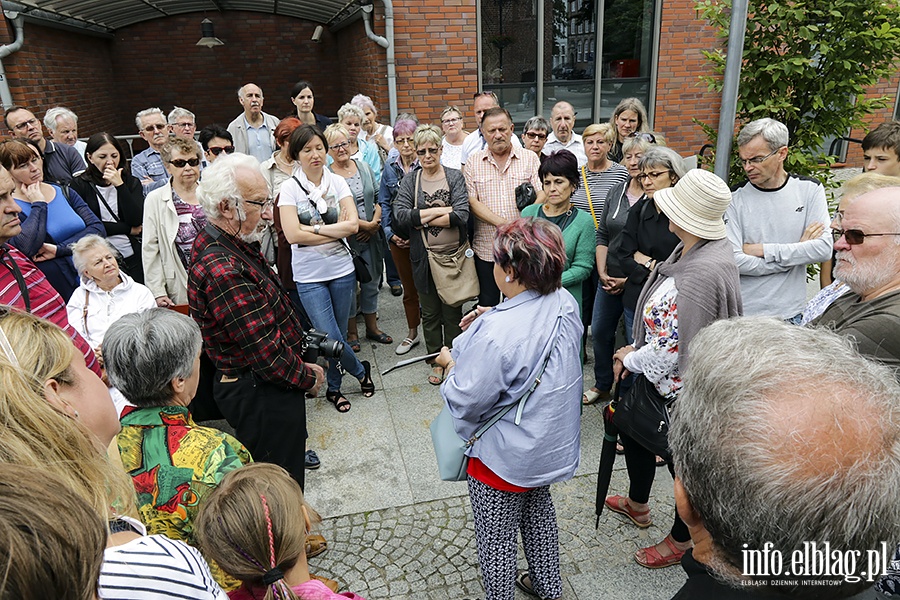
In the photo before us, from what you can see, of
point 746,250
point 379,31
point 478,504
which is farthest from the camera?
point 379,31

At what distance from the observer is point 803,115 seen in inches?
176

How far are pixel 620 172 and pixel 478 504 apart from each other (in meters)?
2.99

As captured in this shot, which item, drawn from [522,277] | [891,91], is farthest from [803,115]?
[891,91]

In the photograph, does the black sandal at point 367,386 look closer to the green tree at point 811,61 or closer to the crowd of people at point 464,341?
the crowd of people at point 464,341

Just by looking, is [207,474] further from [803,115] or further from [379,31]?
[379,31]

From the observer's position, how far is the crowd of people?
1037mm

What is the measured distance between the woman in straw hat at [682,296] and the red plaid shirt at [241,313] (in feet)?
5.51

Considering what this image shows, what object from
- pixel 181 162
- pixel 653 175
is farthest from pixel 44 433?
pixel 653 175

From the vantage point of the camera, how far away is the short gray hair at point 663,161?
3.64 m

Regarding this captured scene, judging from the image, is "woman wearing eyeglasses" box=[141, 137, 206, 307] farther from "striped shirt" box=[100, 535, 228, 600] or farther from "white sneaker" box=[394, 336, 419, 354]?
"striped shirt" box=[100, 535, 228, 600]

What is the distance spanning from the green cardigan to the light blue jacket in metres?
1.56

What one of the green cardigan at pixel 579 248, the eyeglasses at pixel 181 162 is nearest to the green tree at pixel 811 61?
the green cardigan at pixel 579 248

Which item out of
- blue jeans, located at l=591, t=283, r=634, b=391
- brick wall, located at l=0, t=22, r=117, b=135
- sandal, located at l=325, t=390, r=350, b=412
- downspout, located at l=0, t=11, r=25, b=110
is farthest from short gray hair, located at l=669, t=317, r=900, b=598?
downspout, located at l=0, t=11, r=25, b=110

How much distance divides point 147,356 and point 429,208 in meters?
2.87
